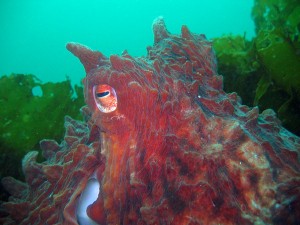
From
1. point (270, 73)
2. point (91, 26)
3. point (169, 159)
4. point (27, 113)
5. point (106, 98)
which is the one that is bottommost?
point (169, 159)

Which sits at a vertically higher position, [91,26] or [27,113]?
[91,26]

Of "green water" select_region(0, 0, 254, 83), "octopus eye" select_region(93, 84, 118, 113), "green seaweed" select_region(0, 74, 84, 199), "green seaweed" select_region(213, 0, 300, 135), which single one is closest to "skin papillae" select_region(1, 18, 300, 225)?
"octopus eye" select_region(93, 84, 118, 113)

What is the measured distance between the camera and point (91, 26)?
561 ft

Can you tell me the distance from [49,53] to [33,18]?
2342 cm

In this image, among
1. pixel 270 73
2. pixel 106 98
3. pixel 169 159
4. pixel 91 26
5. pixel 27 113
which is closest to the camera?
pixel 169 159

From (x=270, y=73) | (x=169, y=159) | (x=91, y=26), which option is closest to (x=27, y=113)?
(x=169, y=159)

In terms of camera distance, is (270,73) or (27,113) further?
(27,113)

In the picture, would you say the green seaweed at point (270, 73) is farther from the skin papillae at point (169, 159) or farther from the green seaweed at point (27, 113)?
the green seaweed at point (27, 113)

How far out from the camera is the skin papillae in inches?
73.1

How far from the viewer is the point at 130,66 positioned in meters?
2.34

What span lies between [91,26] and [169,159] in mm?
182613

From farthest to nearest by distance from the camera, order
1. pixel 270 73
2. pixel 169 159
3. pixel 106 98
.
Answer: pixel 270 73 → pixel 106 98 → pixel 169 159

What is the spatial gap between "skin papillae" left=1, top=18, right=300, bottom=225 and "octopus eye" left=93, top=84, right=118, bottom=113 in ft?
0.04

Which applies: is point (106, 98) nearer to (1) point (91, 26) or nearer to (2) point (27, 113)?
(2) point (27, 113)
